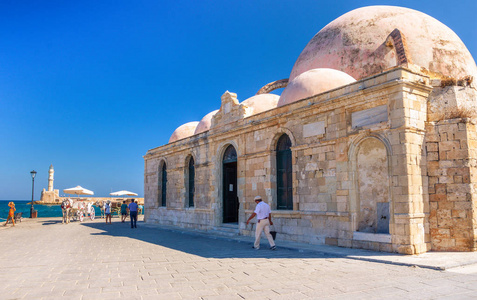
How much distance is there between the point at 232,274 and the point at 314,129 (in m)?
5.42

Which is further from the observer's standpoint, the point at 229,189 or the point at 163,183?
the point at 163,183

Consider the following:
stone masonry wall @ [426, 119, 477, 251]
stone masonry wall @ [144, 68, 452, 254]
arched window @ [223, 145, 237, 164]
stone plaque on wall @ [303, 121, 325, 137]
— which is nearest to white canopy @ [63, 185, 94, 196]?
stone masonry wall @ [144, 68, 452, 254]

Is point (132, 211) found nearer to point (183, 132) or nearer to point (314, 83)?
point (183, 132)

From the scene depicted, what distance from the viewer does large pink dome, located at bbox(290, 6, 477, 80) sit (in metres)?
11.7

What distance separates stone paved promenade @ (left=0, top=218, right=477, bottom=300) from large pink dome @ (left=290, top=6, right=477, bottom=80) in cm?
657

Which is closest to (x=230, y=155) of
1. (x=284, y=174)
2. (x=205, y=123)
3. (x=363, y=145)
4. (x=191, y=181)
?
(x=284, y=174)

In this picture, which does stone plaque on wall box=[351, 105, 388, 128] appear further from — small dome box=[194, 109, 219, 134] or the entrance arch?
small dome box=[194, 109, 219, 134]

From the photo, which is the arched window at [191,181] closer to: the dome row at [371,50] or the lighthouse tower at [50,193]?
the dome row at [371,50]

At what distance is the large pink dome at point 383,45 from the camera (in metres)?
11.7

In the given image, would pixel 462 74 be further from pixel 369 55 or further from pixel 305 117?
pixel 305 117

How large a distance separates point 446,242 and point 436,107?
3.22 meters

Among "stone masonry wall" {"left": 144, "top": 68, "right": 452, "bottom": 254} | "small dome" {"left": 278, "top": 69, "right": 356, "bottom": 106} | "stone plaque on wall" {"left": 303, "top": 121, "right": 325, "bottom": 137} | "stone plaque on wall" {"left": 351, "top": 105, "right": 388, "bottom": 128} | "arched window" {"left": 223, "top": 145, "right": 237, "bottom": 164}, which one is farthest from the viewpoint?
"arched window" {"left": 223, "top": 145, "right": 237, "bottom": 164}

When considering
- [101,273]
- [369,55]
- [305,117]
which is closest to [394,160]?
[305,117]

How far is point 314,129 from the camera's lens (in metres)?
10.3
